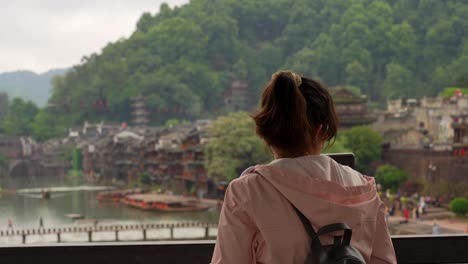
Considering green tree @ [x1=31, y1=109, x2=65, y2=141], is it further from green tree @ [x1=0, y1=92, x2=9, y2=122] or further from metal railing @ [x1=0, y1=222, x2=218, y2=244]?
metal railing @ [x1=0, y1=222, x2=218, y2=244]

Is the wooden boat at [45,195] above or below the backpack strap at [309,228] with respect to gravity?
below

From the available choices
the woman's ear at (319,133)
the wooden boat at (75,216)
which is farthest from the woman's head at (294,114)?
the wooden boat at (75,216)

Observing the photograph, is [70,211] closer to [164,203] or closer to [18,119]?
[164,203]

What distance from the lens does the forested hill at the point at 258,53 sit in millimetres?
14672

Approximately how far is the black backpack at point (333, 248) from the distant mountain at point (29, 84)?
581 inches

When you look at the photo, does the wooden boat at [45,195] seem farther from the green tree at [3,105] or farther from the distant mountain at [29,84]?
the distant mountain at [29,84]

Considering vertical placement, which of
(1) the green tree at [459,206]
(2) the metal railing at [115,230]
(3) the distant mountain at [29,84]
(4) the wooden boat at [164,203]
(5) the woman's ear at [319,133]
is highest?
(3) the distant mountain at [29,84]

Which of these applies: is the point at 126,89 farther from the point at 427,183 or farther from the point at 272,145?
the point at 272,145

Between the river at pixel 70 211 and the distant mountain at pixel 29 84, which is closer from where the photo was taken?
the river at pixel 70 211

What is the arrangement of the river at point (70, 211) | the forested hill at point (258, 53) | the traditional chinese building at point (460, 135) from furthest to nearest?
the forested hill at point (258, 53)
the river at point (70, 211)
the traditional chinese building at point (460, 135)

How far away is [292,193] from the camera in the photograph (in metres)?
0.40

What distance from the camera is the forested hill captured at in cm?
1467

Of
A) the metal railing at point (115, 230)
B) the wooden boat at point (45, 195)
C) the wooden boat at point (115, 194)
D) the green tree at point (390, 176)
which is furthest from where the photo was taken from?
the wooden boat at point (45, 195)

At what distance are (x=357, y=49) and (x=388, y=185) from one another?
518cm
